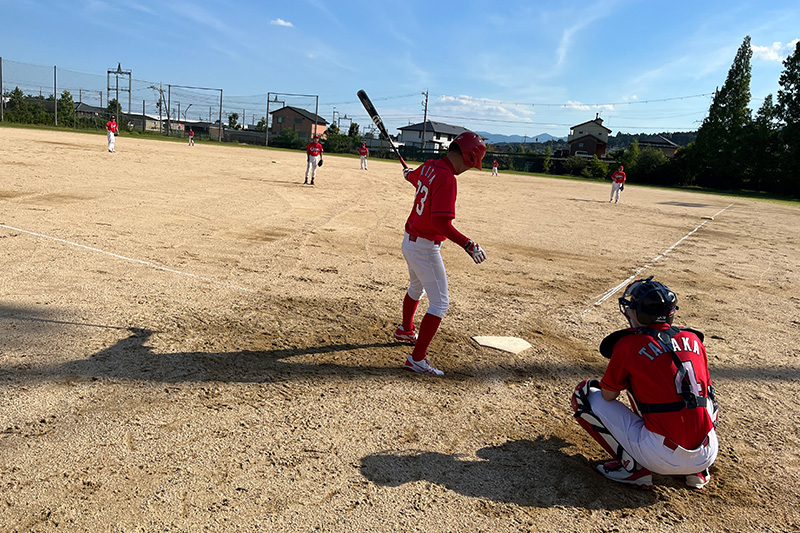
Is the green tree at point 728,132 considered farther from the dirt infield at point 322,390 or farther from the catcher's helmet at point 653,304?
the catcher's helmet at point 653,304

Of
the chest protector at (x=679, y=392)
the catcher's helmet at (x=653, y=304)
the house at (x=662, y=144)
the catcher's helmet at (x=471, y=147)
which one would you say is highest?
the house at (x=662, y=144)

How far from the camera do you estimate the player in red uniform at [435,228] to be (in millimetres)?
4305

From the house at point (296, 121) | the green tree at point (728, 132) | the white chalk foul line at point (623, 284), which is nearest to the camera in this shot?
the white chalk foul line at point (623, 284)

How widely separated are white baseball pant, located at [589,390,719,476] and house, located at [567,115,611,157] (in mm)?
93976

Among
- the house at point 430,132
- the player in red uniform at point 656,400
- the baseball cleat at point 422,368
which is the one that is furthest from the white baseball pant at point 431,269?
the house at point 430,132

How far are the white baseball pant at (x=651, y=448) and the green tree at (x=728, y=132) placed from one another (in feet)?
205

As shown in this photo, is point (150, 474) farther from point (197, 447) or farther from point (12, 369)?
point (12, 369)

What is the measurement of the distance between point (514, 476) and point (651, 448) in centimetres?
83

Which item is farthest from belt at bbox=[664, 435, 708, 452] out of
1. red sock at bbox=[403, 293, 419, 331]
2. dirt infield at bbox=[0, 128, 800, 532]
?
red sock at bbox=[403, 293, 419, 331]

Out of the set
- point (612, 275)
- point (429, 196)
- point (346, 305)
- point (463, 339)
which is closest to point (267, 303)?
point (346, 305)

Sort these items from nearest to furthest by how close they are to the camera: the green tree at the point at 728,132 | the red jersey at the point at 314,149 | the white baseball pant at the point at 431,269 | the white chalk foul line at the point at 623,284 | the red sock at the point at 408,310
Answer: the white baseball pant at the point at 431,269 < the red sock at the point at 408,310 < the white chalk foul line at the point at 623,284 < the red jersey at the point at 314,149 < the green tree at the point at 728,132

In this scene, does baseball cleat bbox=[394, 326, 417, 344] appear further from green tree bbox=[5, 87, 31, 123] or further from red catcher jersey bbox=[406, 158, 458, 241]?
green tree bbox=[5, 87, 31, 123]

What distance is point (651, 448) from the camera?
3.09m

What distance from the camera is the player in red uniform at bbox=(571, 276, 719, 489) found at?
302 centimetres
